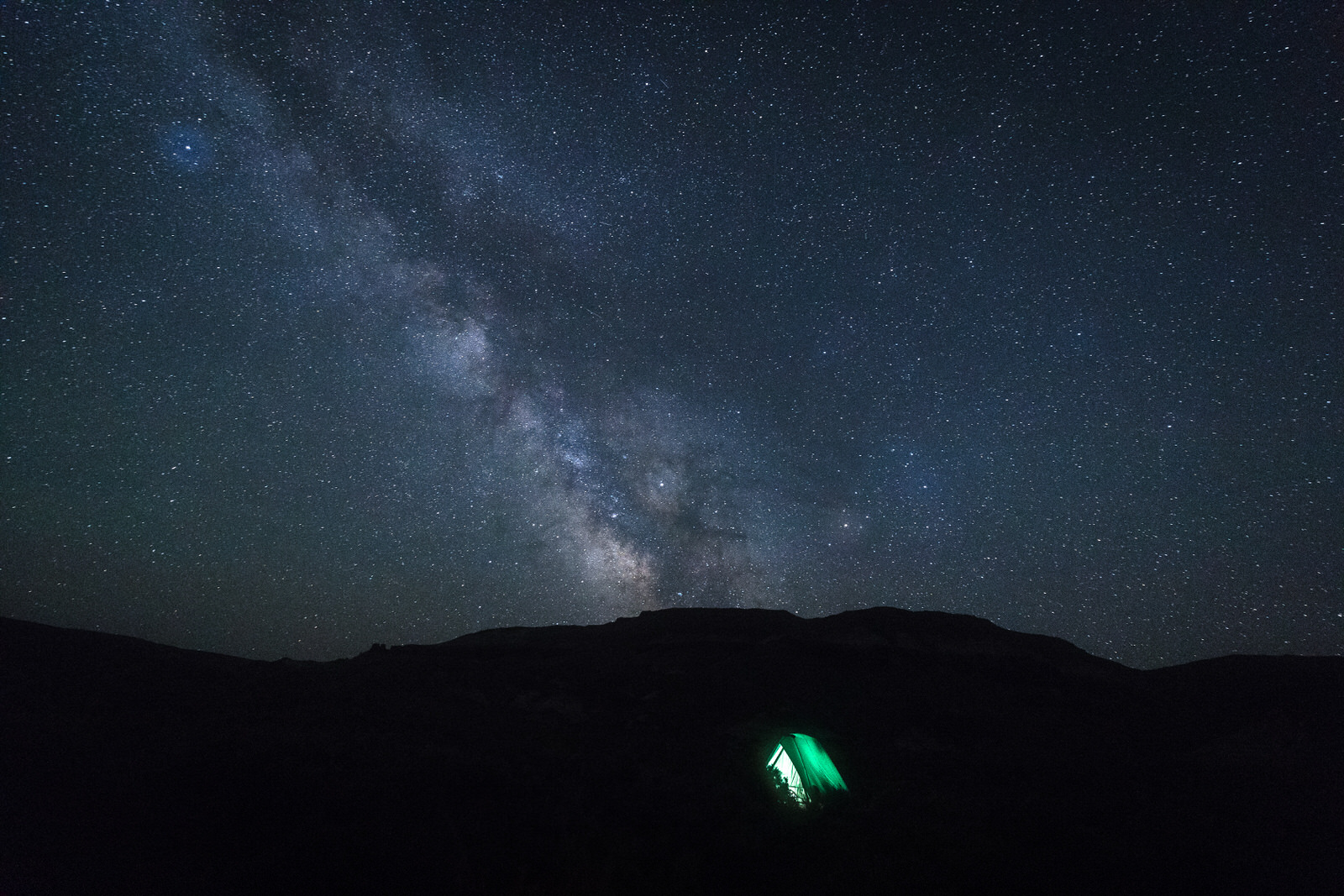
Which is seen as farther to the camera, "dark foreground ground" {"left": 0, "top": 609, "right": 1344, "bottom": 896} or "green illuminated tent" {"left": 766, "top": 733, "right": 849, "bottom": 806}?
"green illuminated tent" {"left": 766, "top": 733, "right": 849, "bottom": 806}

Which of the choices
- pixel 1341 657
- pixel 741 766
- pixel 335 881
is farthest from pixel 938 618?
pixel 335 881

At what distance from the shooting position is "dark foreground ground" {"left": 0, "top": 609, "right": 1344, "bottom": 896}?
10883 mm

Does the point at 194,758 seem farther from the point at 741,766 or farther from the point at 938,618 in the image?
the point at 938,618

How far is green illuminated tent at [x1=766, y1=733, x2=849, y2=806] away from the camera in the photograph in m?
17.4

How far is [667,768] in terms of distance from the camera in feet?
57.3

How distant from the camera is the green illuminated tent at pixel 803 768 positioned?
17406 millimetres

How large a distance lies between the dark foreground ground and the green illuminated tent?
48cm

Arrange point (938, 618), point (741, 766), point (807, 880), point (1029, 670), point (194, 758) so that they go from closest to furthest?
point (807, 880) → point (194, 758) → point (741, 766) → point (1029, 670) → point (938, 618)

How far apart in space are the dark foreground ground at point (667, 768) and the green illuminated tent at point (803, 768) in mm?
476

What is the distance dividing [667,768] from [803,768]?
4.02 m

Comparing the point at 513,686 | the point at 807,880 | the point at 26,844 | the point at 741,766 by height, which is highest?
the point at 513,686

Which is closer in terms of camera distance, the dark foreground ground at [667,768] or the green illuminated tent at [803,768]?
the dark foreground ground at [667,768]

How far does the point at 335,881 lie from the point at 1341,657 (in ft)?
119

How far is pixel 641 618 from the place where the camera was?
116ft
